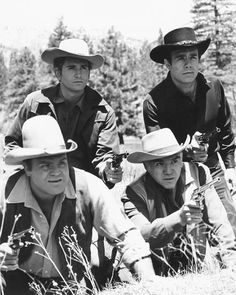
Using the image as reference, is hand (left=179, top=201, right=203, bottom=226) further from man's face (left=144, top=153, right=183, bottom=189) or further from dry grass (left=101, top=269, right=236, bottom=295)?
man's face (left=144, top=153, right=183, bottom=189)

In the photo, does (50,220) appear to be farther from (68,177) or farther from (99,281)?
(99,281)

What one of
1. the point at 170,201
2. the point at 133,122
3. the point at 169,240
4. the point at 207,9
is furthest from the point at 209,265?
the point at 133,122

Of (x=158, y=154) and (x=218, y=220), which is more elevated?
(x=158, y=154)

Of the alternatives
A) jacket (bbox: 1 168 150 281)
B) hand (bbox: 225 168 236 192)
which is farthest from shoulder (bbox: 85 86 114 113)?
jacket (bbox: 1 168 150 281)

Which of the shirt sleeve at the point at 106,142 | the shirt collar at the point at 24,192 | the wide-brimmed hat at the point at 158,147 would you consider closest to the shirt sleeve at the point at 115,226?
the shirt collar at the point at 24,192

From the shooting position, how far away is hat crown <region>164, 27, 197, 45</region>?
18.8ft

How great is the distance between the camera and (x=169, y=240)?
14.5 ft

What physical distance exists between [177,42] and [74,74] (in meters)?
1.18

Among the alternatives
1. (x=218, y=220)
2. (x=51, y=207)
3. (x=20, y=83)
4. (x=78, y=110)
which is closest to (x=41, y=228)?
(x=51, y=207)

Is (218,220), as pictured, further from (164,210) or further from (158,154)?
(158,154)

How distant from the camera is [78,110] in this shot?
581 centimetres

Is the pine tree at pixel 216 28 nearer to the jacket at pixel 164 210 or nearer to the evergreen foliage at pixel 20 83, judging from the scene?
the evergreen foliage at pixel 20 83

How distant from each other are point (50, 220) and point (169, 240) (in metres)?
1.04

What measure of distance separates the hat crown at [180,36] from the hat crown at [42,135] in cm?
212
